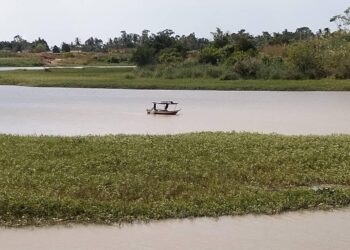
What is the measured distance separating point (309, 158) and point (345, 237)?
2936 millimetres

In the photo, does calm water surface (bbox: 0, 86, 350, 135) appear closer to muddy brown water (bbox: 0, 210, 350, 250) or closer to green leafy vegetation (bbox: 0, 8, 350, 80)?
muddy brown water (bbox: 0, 210, 350, 250)

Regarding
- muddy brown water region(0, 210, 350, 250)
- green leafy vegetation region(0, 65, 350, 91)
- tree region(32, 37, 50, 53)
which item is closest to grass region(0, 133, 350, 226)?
muddy brown water region(0, 210, 350, 250)

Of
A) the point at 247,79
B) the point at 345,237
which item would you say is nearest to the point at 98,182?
the point at 345,237

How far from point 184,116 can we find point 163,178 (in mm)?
9186

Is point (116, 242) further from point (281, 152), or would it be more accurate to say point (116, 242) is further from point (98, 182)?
point (281, 152)

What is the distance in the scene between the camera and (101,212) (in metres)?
6.37

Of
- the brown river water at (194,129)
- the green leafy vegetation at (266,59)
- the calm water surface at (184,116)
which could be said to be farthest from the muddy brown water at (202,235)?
the green leafy vegetation at (266,59)

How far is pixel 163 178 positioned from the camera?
7691mm

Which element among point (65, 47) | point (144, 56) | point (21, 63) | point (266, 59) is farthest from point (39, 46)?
point (266, 59)

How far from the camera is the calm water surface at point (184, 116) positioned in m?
13.8

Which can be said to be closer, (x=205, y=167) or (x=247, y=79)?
(x=205, y=167)

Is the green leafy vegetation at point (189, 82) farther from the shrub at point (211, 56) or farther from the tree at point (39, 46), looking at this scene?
the tree at point (39, 46)

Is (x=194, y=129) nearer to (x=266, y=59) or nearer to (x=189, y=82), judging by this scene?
(x=189, y=82)

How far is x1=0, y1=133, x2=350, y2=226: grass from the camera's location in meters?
6.46
